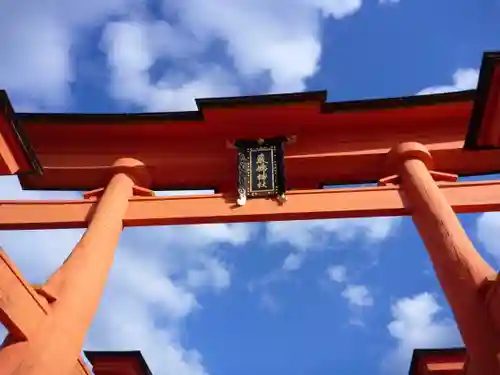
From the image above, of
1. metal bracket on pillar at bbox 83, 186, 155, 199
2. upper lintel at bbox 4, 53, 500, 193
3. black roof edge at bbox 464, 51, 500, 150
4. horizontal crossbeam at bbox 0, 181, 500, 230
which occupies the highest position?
upper lintel at bbox 4, 53, 500, 193

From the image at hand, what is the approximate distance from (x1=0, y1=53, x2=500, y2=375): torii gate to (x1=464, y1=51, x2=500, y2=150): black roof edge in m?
0.10

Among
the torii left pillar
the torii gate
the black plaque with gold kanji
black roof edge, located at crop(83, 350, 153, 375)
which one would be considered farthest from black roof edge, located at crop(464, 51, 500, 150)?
black roof edge, located at crop(83, 350, 153, 375)

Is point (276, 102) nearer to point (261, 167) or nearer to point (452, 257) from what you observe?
point (261, 167)

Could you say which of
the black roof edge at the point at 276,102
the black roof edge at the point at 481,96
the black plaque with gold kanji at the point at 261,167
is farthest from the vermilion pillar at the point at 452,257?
the black plaque with gold kanji at the point at 261,167

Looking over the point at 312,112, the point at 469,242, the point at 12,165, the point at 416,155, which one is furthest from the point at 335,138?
the point at 12,165

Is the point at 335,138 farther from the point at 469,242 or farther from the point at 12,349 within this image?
the point at 12,349

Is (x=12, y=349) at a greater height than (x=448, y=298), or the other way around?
(x=448, y=298)

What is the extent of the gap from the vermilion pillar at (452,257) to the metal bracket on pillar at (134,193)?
3949 millimetres

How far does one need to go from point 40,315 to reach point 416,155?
5.76m

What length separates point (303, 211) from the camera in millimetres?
7422

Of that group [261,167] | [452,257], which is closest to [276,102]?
[261,167]

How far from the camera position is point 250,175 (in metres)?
8.01

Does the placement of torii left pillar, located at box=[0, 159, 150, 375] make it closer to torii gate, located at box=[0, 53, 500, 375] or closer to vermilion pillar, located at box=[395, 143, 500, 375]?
torii gate, located at box=[0, 53, 500, 375]

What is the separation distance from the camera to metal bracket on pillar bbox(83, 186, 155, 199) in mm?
8141
